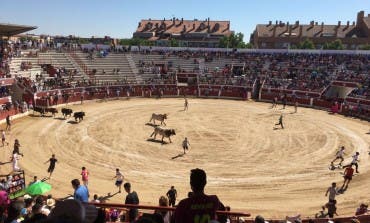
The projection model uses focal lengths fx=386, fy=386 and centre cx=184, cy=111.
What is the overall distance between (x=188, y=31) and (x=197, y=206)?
375 feet

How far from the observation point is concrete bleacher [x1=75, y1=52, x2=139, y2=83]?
176 feet

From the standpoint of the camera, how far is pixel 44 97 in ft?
134

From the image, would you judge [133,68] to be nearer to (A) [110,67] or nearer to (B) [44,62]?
(A) [110,67]

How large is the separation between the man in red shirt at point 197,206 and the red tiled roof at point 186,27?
371ft

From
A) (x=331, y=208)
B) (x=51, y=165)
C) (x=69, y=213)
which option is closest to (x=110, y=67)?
(x=51, y=165)

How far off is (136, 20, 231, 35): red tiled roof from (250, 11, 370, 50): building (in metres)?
11.4

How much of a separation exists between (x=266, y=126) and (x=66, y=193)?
2021 cm

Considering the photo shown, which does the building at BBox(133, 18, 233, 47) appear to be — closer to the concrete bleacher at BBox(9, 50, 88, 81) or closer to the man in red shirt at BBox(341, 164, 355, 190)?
the concrete bleacher at BBox(9, 50, 88, 81)

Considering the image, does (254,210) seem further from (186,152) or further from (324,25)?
(324,25)

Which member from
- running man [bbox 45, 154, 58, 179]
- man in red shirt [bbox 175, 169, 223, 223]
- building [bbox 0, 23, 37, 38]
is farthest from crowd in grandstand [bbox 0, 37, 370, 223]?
man in red shirt [bbox 175, 169, 223, 223]

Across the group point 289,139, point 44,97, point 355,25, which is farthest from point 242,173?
point 355,25

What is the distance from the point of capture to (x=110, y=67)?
186 feet

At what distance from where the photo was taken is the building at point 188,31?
114 meters

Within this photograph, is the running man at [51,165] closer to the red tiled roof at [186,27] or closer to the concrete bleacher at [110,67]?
the concrete bleacher at [110,67]
